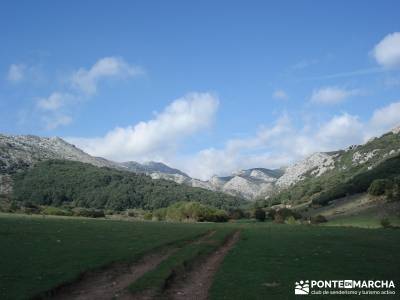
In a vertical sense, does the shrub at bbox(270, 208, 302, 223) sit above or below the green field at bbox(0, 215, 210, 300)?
above

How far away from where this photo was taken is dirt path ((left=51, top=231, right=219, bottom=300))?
969 inches

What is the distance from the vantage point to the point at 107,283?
28.3 meters

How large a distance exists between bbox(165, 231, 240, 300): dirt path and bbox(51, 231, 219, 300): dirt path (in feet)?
9.61

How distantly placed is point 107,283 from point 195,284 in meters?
5.98

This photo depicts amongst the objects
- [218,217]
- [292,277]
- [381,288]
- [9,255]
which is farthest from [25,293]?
[218,217]

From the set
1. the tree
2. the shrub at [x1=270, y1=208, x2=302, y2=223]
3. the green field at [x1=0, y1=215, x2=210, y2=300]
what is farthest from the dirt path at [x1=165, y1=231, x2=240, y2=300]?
the tree

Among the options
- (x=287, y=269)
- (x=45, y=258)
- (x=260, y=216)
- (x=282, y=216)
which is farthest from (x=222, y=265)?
(x=260, y=216)

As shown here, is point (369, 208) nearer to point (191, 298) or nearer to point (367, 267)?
point (367, 267)

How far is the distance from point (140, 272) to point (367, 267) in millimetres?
19851

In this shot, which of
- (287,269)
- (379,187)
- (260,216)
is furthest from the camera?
(379,187)

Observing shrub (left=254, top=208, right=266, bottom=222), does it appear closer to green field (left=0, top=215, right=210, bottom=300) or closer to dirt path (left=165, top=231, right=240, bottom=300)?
green field (left=0, top=215, right=210, bottom=300)

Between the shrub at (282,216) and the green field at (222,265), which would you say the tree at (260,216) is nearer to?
the shrub at (282,216)

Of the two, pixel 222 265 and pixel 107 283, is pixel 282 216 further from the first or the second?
pixel 107 283

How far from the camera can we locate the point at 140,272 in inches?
1277
